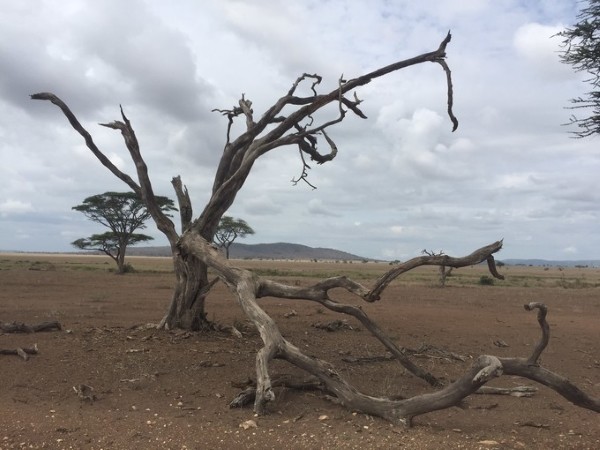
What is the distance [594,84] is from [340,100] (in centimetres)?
632

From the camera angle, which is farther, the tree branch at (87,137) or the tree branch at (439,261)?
the tree branch at (87,137)

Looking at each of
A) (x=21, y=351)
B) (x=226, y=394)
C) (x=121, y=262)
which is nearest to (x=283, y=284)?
(x=226, y=394)

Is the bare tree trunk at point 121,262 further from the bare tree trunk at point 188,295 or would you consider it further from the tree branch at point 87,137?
the bare tree trunk at point 188,295

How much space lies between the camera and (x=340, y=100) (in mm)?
8344

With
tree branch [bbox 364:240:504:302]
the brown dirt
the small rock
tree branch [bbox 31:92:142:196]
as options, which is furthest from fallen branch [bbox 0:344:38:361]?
tree branch [bbox 364:240:504:302]

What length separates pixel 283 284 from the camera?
7.47 metres

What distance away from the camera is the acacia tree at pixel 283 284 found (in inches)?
217

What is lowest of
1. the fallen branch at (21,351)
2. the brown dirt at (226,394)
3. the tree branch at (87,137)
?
the brown dirt at (226,394)

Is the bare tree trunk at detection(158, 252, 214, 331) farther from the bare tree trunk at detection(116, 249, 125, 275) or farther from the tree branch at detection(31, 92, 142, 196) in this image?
the bare tree trunk at detection(116, 249, 125, 275)

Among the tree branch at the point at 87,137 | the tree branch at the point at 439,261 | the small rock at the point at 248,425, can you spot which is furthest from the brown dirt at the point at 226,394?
the tree branch at the point at 87,137

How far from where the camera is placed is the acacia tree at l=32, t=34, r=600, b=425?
550 centimetres

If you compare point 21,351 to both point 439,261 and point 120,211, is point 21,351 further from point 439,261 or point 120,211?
point 120,211

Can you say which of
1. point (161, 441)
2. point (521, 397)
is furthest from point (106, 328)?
point (521, 397)

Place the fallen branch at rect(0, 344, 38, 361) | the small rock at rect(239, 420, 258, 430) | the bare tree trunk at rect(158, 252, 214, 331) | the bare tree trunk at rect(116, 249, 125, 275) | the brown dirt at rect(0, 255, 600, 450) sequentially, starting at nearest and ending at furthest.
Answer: the brown dirt at rect(0, 255, 600, 450), the small rock at rect(239, 420, 258, 430), the fallen branch at rect(0, 344, 38, 361), the bare tree trunk at rect(158, 252, 214, 331), the bare tree trunk at rect(116, 249, 125, 275)
